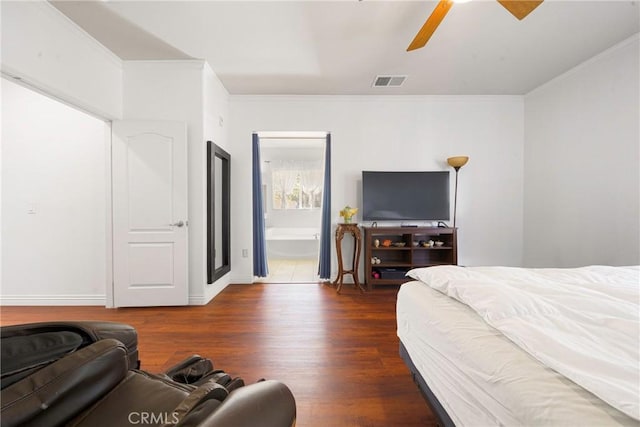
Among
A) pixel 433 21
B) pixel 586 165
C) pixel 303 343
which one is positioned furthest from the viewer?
pixel 586 165

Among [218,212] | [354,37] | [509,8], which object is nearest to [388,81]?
[354,37]

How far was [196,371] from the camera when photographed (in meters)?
1.10

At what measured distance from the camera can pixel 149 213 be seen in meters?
2.62

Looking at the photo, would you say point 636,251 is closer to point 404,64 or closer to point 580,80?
point 580,80

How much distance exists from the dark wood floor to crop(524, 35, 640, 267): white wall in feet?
7.20

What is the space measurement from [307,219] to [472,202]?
10.7 ft

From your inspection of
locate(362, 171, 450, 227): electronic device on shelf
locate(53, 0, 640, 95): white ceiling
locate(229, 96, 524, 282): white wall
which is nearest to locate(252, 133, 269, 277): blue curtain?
locate(229, 96, 524, 282): white wall

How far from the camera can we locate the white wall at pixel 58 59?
1.71 m

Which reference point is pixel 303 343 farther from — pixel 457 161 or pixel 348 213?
pixel 457 161

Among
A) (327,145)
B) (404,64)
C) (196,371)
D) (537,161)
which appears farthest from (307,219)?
(196,371)

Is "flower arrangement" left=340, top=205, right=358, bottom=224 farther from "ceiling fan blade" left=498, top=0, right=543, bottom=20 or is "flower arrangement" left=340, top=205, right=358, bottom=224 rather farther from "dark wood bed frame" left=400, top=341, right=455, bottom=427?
"ceiling fan blade" left=498, top=0, right=543, bottom=20

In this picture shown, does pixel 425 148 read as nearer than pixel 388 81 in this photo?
No

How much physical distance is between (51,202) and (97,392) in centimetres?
309

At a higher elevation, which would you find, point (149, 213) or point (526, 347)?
point (149, 213)
